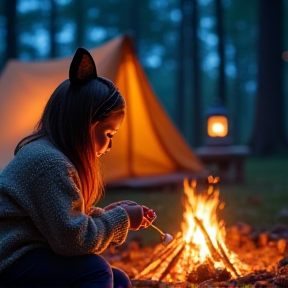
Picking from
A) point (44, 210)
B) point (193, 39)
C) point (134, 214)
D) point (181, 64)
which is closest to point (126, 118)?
point (134, 214)

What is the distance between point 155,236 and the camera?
432 cm

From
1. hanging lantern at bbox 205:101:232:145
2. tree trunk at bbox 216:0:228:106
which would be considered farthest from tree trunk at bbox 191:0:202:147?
hanging lantern at bbox 205:101:232:145

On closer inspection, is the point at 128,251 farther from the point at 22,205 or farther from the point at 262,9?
the point at 262,9

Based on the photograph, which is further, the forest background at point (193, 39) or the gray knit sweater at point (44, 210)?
the forest background at point (193, 39)

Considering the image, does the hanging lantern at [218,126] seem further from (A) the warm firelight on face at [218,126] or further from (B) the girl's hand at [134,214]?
(B) the girl's hand at [134,214]

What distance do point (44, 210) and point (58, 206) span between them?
0.16ft

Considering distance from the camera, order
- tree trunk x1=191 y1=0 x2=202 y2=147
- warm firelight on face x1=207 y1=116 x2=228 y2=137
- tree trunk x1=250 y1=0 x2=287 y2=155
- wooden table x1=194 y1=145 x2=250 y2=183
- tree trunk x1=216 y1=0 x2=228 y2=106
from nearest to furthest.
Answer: wooden table x1=194 y1=145 x2=250 y2=183, warm firelight on face x1=207 y1=116 x2=228 y2=137, tree trunk x1=250 y1=0 x2=287 y2=155, tree trunk x1=216 y1=0 x2=228 y2=106, tree trunk x1=191 y1=0 x2=202 y2=147

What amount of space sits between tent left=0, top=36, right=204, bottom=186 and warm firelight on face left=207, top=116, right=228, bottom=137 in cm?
69

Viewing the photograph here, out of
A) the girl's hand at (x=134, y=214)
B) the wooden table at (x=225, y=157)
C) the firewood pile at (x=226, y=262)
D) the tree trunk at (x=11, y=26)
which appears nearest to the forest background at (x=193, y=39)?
the tree trunk at (x=11, y=26)

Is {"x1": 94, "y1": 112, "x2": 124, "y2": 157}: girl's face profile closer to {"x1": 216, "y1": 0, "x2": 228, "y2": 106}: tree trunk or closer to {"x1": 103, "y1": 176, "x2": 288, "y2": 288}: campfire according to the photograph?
{"x1": 103, "y1": 176, "x2": 288, "y2": 288}: campfire

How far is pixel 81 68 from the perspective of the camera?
6.81ft

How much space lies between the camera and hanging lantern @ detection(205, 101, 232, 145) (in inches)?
333

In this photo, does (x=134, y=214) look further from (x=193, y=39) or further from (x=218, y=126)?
(x=193, y=39)

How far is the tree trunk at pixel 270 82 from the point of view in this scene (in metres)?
15.3
